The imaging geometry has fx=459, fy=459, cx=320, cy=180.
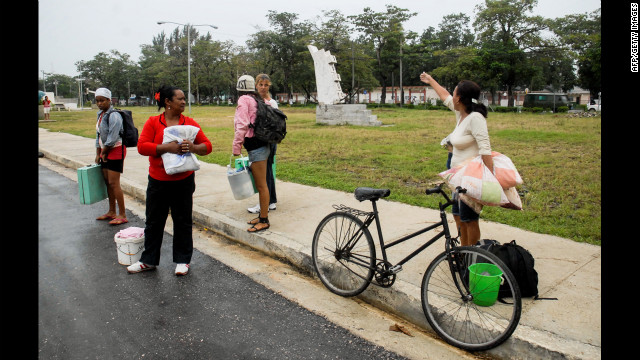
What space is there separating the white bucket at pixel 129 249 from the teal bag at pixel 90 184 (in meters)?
1.67

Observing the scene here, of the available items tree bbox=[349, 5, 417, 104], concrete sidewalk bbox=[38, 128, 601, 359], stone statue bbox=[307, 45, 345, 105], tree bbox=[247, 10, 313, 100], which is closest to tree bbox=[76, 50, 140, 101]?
tree bbox=[247, 10, 313, 100]

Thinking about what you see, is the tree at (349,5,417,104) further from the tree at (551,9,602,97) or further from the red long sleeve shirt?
the red long sleeve shirt

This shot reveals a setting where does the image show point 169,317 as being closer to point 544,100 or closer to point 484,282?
point 484,282

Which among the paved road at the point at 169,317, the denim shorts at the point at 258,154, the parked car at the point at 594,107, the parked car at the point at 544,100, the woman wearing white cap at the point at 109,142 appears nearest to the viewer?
the paved road at the point at 169,317

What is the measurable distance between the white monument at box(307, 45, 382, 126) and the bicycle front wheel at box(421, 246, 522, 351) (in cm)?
1947

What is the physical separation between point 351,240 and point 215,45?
250 ft

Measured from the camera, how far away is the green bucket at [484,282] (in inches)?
128

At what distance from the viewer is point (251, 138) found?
17.3 feet

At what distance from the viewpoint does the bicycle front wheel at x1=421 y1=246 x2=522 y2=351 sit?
3199 mm

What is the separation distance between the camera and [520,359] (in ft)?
Result: 9.86

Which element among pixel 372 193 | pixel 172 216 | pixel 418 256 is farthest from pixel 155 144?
pixel 418 256

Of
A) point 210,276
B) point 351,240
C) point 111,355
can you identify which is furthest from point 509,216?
point 111,355

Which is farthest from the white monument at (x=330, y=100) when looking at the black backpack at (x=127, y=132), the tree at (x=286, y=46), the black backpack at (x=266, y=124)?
the tree at (x=286, y=46)

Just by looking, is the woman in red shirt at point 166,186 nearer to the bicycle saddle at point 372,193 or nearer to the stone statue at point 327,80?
the bicycle saddle at point 372,193
